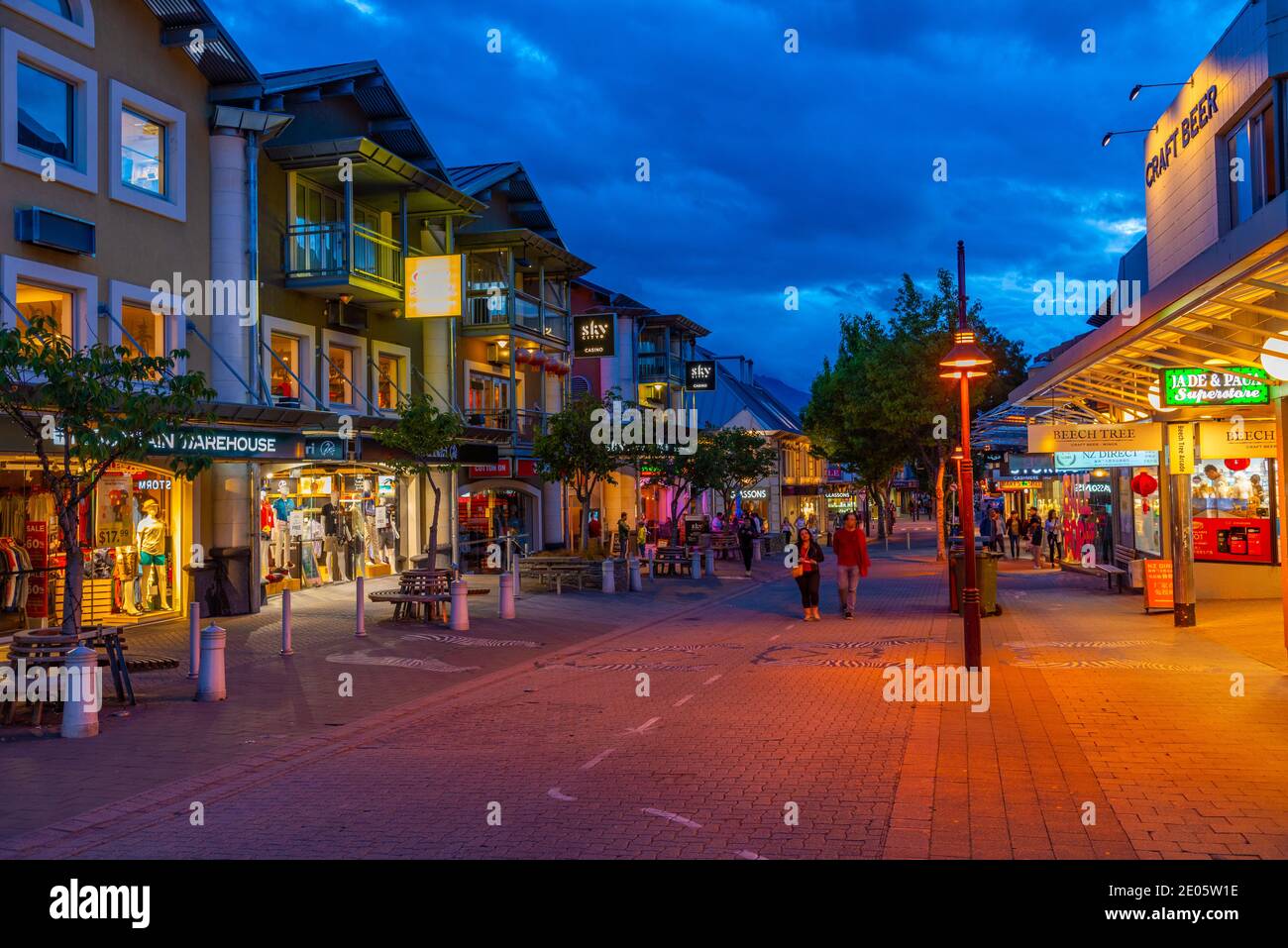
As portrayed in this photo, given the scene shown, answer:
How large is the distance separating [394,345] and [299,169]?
17.8ft

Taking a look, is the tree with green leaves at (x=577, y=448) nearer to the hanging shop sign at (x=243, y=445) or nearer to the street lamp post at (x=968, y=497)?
the hanging shop sign at (x=243, y=445)

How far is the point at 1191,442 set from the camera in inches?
675

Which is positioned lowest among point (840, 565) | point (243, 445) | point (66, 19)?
point (840, 565)

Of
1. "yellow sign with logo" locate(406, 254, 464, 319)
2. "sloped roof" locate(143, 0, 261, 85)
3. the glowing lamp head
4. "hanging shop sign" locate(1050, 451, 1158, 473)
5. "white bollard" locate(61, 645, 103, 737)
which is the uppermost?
"sloped roof" locate(143, 0, 261, 85)

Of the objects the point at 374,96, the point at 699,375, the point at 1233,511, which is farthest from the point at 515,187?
the point at 1233,511

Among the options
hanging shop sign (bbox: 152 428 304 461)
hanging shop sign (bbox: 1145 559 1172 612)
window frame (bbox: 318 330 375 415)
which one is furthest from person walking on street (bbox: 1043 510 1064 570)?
hanging shop sign (bbox: 152 428 304 461)

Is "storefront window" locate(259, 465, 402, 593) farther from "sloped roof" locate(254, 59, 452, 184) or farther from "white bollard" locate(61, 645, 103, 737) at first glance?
"white bollard" locate(61, 645, 103, 737)

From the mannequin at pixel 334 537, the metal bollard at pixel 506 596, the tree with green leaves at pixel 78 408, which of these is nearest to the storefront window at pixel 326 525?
the mannequin at pixel 334 537

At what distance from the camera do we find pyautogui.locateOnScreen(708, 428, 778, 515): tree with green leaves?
39.8m

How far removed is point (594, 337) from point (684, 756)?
28333mm

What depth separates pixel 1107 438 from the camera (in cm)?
1742

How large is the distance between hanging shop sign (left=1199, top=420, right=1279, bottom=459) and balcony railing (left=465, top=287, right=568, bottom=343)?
63.0ft

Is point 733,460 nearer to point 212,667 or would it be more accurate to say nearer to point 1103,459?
point 1103,459

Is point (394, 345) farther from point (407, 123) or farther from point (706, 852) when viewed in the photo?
point (706, 852)
